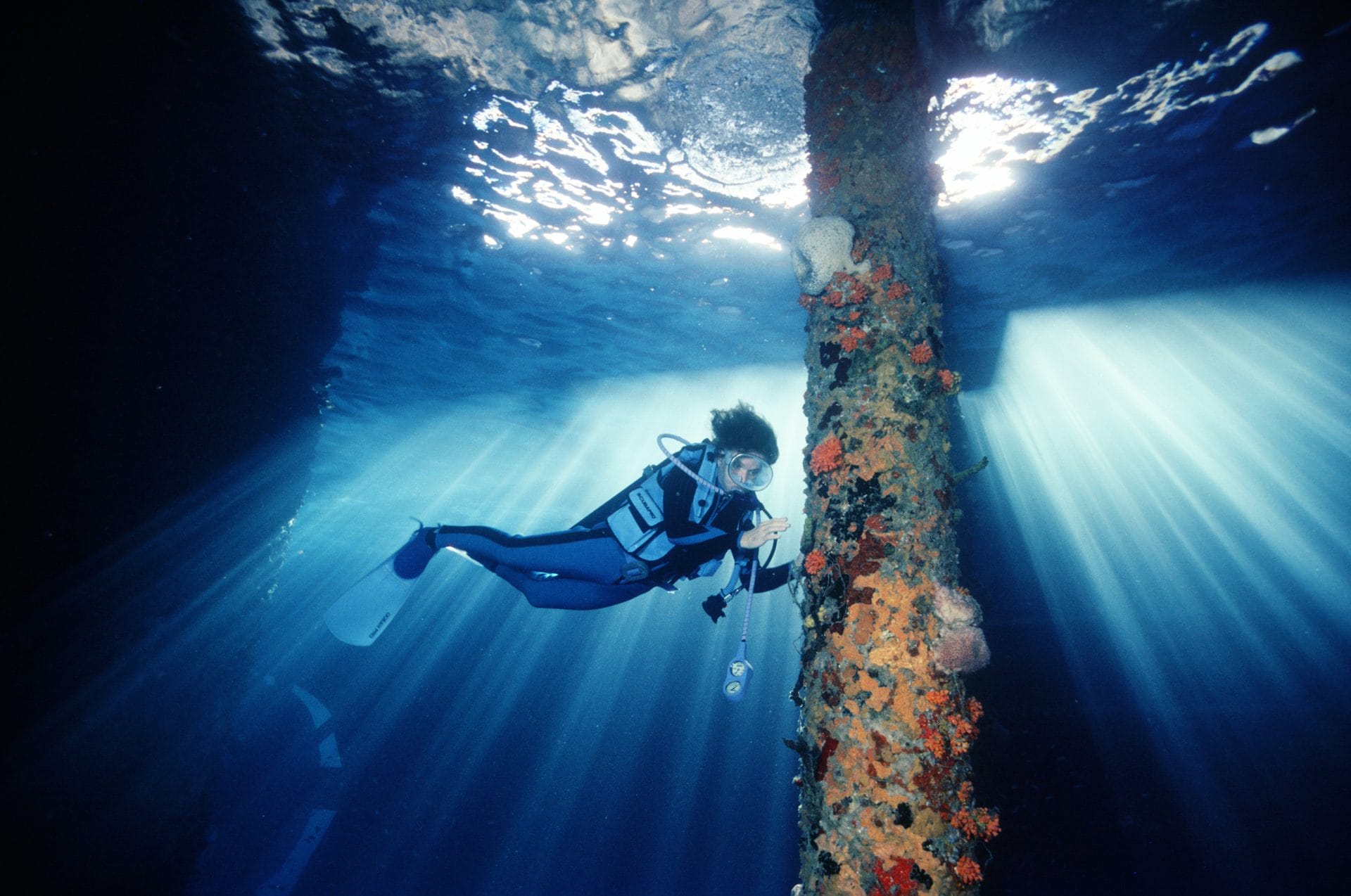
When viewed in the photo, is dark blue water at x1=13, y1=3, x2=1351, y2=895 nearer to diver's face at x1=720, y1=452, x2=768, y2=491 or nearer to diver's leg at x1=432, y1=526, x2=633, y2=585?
diver's face at x1=720, y1=452, x2=768, y2=491

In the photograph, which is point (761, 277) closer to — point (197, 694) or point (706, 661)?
point (197, 694)

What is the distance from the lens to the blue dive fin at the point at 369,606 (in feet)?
18.4

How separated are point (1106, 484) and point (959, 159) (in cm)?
2123

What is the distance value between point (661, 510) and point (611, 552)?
2.77 ft

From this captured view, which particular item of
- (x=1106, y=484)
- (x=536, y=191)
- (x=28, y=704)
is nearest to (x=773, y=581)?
(x=536, y=191)

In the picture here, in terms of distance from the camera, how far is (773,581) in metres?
5.18

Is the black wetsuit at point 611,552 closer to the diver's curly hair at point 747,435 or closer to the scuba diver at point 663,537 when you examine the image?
the scuba diver at point 663,537

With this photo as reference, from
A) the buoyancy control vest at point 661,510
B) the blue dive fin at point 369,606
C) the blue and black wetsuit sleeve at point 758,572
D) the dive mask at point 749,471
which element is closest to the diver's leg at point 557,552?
the buoyancy control vest at point 661,510

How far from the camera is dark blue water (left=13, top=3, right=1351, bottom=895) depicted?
5.82 meters

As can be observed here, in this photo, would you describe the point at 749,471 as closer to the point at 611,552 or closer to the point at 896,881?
the point at 611,552

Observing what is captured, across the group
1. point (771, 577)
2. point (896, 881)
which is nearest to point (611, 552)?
point (771, 577)

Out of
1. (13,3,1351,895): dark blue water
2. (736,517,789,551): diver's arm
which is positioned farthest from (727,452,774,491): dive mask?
(13,3,1351,895): dark blue water

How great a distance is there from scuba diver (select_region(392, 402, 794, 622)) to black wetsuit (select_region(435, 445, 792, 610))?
10 millimetres

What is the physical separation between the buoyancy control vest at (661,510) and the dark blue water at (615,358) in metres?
3.23
